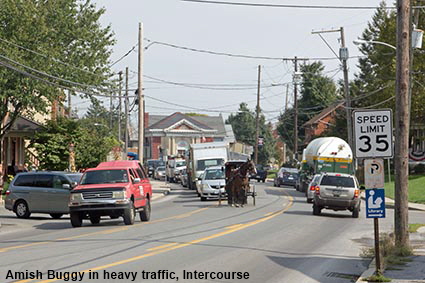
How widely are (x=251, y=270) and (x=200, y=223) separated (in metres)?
11.2

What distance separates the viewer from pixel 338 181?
31.2 meters

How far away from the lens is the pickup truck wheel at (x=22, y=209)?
29.2m

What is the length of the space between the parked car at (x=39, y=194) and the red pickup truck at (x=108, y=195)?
348 centimetres

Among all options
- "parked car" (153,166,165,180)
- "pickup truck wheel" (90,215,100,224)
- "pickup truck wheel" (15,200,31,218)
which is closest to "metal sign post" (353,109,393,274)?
"pickup truck wheel" (90,215,100,224)

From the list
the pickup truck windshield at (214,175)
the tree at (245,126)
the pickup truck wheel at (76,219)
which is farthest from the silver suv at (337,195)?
the tree at (245,126)

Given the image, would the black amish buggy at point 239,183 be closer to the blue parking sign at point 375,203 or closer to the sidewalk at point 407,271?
the sidewalk at point 407,271

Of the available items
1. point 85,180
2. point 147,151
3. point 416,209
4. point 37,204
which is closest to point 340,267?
point 85,180

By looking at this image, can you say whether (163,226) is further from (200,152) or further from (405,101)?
(200,152)

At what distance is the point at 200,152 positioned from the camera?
166 feet

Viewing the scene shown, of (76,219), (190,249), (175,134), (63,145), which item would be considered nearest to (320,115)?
(175,134)

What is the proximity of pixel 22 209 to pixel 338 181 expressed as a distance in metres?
12.3

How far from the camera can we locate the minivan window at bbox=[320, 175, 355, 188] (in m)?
30.9

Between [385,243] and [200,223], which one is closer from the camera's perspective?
[385,243]

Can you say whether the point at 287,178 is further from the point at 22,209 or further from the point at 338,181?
the point at 22,209
